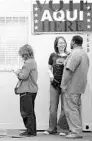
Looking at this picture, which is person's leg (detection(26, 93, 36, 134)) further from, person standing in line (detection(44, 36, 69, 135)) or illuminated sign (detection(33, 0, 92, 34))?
illuminated sign (detection(33, 0, 92, 34))

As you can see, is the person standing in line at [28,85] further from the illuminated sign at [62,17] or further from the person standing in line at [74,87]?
the illuminated sign at [62,17]

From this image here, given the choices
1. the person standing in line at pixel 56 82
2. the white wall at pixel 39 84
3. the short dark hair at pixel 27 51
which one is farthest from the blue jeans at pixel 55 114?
the short dark hair at pixel 27 51

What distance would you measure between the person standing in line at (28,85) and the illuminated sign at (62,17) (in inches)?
36.5

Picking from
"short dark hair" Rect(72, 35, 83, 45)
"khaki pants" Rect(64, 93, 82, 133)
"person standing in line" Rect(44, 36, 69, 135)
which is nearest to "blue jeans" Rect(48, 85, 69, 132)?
"person standing in line" Rect(44, 36, 69, 135)

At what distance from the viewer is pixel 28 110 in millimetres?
9000

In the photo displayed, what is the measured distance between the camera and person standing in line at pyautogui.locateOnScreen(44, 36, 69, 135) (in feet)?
30.4

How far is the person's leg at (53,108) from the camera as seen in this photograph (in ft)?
30.7

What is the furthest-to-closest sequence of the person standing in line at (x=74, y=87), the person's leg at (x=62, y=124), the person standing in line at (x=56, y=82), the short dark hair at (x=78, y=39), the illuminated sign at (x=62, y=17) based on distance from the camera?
the illuminated sign at (x=62, y=17), the person's leg at (x=62, y=124), the person standing in line at (x=56, y=82), the short dark hair at (x=78, y=39), the person standing in line at (x=74, y=87)

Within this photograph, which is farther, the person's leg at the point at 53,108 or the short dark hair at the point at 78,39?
the person's leg at the point at 53,108

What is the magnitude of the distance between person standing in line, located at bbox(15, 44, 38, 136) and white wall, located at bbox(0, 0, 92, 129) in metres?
0.77

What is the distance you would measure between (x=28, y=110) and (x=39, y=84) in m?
0.95

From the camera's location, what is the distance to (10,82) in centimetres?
989

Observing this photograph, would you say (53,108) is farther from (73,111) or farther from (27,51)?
(27,51)

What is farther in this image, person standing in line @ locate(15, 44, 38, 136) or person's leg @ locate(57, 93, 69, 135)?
person's leg @ locate(57, 93, 69, 135)
